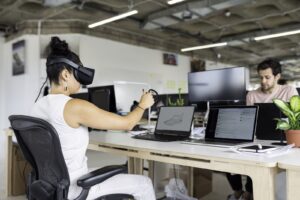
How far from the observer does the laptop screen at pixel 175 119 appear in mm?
2189

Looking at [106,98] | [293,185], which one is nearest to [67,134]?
[293,185]

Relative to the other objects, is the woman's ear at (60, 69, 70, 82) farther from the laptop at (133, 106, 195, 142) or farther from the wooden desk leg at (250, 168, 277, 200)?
the wooden desk leg at (250, 168, 277, 200)

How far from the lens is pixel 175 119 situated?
90.4 inches

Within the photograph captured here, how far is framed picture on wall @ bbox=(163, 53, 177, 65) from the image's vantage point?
8594mm

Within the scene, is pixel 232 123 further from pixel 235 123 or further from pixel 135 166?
pixel 135 166

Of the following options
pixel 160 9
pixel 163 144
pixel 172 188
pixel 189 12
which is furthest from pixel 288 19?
pixel 163 144

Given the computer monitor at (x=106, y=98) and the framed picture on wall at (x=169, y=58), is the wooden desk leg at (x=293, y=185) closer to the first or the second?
the computer monitor at (x=106, y=98)

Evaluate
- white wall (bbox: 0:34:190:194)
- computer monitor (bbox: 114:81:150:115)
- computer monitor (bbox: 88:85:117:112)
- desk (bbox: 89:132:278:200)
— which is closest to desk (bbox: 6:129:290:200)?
desk (bbox: 89:132:278:200)

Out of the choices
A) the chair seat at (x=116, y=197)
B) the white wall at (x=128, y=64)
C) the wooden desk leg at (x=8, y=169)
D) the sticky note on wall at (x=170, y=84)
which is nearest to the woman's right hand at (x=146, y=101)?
the chair seat at (x=116, y=197)

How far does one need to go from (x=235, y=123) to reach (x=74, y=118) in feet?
3.36

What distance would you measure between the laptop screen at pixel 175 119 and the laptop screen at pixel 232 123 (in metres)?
0.20

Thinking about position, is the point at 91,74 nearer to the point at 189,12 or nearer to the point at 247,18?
the point at 189,12

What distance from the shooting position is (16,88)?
6.64 meters

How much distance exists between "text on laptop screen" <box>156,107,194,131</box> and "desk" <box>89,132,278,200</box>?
349 mm
